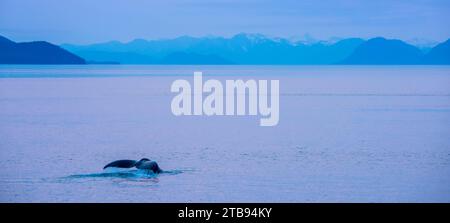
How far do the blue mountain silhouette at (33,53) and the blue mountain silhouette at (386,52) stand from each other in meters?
1.91

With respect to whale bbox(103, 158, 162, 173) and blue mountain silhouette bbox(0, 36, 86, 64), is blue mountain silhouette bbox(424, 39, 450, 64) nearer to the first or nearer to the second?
whale bbox(103, 158, 162, 173)

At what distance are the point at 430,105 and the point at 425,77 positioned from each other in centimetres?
60

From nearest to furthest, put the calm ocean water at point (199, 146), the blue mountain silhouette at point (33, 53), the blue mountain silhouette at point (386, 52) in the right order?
the calm ocean water at point (199, 146) < the blue mountain silhouette at point (33, 53) < the blue mountain silhouette at point (386, 52)

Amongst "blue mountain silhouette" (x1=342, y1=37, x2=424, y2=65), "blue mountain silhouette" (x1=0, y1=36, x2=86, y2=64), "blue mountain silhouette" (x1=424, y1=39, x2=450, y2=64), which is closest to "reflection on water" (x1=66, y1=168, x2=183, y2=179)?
"blue mountain silhouette" (x1=0, y1=36, x2=86, y2=64)

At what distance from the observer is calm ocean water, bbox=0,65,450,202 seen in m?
5.23

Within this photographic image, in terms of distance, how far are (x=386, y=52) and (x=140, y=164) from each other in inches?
73.9

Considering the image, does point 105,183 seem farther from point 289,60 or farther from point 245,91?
point 289,60

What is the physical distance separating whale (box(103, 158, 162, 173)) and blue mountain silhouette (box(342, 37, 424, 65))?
1595mm

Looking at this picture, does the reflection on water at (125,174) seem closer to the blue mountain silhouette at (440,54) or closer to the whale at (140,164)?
the whale at (140,164)

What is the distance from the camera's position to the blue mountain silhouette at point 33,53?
5.60 meters

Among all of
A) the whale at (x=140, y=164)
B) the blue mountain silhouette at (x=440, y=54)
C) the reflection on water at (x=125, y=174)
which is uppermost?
the blue mountain silhouette at (x=440, y=54)

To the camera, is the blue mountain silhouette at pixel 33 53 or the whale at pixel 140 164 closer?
the whale at pixel 140 164

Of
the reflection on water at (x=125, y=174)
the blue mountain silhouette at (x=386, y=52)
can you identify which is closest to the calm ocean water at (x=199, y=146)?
the reflection on water at (x=125, y=174)

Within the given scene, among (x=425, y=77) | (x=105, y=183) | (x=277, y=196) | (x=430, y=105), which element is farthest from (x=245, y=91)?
(x=430, y=105)
